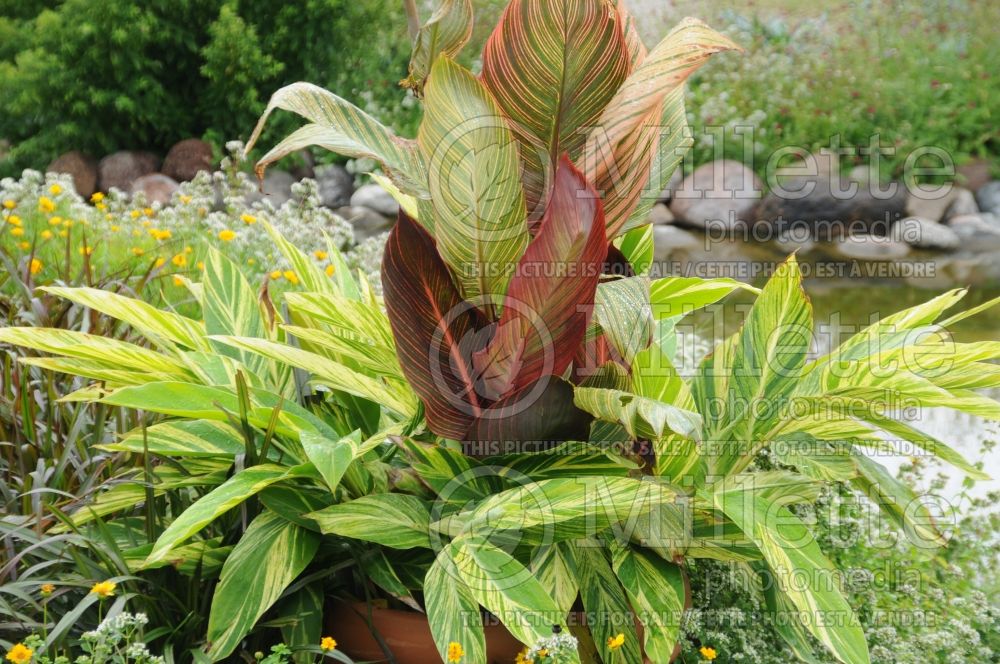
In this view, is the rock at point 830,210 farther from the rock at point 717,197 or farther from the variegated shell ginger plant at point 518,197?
the variegated shell ginger plant at point 518,197

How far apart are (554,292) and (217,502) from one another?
56cm

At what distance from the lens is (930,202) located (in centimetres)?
748

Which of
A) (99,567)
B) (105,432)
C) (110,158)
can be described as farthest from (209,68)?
(99,567)

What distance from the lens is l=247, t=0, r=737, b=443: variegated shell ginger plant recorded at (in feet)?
4.42

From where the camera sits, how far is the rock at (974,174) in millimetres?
7660

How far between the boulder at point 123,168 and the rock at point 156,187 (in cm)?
42

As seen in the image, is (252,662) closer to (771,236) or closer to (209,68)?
(771,236)

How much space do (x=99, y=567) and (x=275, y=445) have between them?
1.06 ft

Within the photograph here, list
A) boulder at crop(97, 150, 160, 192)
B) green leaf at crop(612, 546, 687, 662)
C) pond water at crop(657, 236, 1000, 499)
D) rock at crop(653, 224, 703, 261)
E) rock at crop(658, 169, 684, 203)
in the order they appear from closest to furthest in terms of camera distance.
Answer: green leaf at crop(612, 546, 687, 662)
pond water at crop(657, 236, 1000, 499)
rock at crop(653, 224, 703, 261)
rock at crop(658, 169, 684, 203)
boulder at crop(97, 150, 160, 192)

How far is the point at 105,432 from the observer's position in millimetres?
1961

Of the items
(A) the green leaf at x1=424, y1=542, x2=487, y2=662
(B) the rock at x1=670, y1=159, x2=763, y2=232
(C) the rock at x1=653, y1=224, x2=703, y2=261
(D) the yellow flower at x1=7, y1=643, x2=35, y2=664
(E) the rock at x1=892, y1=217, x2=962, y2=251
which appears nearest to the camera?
(D) the yellow flower at x1=7, y1=643, x2=35, y2=664

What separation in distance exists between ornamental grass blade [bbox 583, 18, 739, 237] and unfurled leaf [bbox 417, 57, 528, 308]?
0.16m

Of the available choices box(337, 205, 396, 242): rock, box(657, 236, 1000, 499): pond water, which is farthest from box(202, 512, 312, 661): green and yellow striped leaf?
box(337, 205, 396, 242): rock

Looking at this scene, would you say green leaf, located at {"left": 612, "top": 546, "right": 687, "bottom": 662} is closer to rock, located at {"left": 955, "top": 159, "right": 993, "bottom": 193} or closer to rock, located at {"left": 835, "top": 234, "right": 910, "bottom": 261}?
rock, located at {"left": 835, "top": 234, "right": 910, "bottom": 261}
